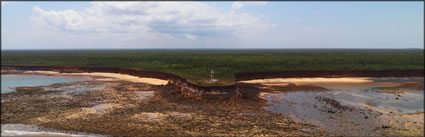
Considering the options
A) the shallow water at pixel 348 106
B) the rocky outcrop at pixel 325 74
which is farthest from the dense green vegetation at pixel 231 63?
the shallow water at pixel 348 106

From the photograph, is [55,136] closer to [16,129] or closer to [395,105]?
[16,129]

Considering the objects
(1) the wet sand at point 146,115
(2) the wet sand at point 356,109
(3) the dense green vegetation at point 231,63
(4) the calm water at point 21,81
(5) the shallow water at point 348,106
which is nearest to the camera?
(1) the wet sand at point 146,115

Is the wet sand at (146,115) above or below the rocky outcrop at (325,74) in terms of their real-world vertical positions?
below

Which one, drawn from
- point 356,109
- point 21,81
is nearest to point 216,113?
point 356,109

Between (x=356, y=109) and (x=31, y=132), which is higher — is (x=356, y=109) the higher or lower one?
the higher one

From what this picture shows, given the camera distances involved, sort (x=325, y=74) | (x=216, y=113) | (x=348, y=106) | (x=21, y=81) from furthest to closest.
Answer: (x=325, y=74), (x=21, y=81), (x=348, y=106), (x=216, y=113)

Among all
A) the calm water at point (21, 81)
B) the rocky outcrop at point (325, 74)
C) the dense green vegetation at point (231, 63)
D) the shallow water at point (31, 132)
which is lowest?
the shallow water at point (31, 132)

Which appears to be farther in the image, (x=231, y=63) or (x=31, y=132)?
(x=231, y=63)

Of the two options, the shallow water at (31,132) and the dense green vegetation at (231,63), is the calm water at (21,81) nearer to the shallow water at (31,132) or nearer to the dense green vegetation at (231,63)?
the dense green vegetation at (231,63)

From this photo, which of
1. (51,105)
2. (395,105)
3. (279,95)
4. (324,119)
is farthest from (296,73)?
(51,105)

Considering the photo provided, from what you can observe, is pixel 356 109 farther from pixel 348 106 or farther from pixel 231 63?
pixel 231 63

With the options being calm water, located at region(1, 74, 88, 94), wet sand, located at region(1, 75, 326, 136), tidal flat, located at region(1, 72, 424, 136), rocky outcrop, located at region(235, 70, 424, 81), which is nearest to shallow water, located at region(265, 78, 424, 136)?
tidal flat, located at region(1, 72, 424, 136)
